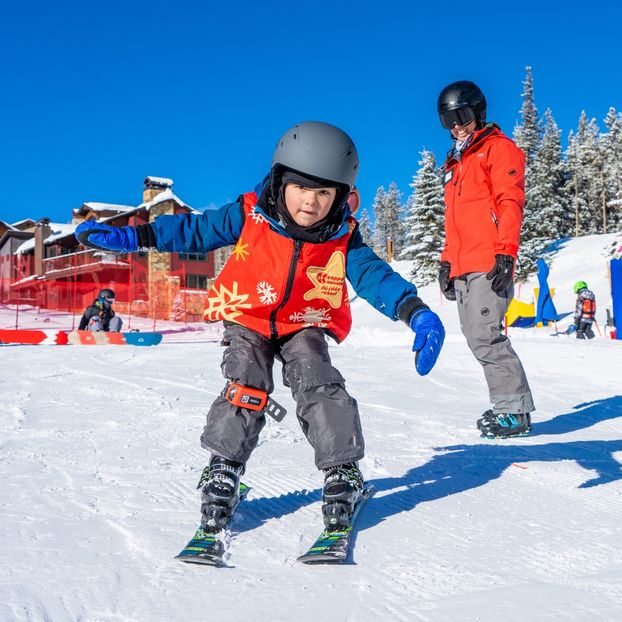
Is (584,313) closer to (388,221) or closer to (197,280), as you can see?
(197,280)

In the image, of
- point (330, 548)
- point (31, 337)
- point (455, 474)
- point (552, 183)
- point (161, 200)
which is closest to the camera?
point (330, 548)

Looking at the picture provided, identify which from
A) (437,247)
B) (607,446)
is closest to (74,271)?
(437,247)

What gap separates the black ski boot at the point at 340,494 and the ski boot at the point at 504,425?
188 centimetres

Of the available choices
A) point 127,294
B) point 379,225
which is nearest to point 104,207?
point 127,294

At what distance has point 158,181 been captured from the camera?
42125 mm

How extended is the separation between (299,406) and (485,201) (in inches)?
94.9

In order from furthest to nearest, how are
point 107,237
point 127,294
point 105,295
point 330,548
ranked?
1. point 127,294
2. point 105,295
3. point 107,237
4. point 330,548

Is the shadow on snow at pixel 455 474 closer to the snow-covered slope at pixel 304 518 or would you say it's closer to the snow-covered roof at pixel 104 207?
the snow-covered slope at pixel 304 518

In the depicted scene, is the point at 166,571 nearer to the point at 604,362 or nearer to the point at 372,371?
the point at 372,371

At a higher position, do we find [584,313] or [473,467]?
[584,313]

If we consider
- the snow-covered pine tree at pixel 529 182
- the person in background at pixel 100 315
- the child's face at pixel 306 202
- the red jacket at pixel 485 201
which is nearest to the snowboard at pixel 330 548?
the child's face at pixel 306 202

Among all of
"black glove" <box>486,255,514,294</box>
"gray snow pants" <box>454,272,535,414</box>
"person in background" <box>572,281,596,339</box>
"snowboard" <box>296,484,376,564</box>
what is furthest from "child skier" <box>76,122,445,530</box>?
"person in background" <box>572,281,596,339</box>

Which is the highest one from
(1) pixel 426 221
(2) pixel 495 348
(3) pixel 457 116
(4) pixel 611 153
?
(4) pixel 611 153

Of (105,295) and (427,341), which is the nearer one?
(427,341)
